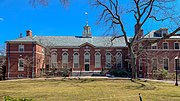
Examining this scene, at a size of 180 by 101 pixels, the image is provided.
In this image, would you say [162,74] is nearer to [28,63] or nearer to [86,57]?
[86,57]

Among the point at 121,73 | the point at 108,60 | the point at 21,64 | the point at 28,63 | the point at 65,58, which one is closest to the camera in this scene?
the point at 28,63

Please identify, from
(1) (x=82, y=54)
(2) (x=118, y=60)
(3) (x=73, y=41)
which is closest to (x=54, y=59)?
(3) (x=73, y=41)

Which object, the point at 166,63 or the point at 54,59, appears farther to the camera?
the point at 54,59

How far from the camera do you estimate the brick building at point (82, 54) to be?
36750 millimetres

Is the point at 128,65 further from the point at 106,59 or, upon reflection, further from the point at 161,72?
the point at 161,72

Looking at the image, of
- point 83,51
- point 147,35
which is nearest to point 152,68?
point 147,35

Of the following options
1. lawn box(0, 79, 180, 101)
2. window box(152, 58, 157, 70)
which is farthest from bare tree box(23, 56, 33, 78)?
window box(152, 58, 157, 70)

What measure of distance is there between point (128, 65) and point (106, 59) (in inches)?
181

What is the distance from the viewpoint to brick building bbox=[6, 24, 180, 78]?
36.8m

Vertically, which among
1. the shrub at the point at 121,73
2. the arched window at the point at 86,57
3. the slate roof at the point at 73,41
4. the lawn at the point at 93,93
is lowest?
the shrub at the point at 121,73

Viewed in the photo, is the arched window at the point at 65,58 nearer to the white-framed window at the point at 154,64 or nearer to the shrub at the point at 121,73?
the shrub at the point at 121,73

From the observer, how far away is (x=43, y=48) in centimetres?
4278

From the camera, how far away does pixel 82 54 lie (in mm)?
43000

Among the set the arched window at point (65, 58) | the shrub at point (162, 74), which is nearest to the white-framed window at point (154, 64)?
the shrub at point (162, 74)
